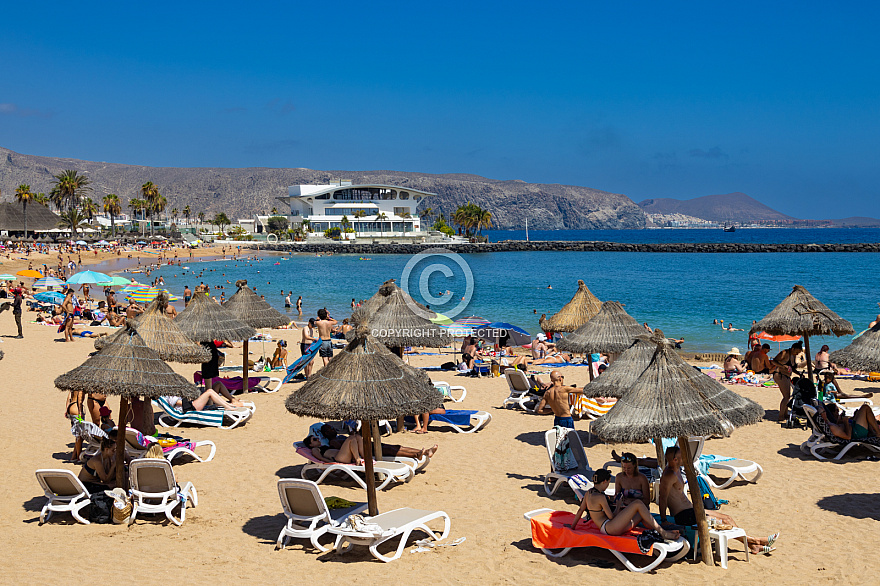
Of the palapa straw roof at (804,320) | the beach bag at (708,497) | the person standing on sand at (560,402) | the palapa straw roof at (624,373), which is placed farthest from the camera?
the palapa straw roof at (804,320)

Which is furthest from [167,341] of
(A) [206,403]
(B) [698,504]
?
(B) [698,504]

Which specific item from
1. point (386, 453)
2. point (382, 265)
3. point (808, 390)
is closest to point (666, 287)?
point (382, 265)

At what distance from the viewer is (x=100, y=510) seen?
23.0ft

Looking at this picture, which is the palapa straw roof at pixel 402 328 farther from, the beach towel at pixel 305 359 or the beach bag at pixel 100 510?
the beach bag at pixel 100 510

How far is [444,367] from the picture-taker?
1786cm

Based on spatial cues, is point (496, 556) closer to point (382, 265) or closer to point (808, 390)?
point (808, 390)

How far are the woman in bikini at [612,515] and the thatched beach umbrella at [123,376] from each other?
4.33 m

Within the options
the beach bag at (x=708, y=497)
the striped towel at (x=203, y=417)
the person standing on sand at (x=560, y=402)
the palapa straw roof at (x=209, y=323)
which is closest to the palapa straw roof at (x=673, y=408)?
the beach bag at (x=708, y=497)

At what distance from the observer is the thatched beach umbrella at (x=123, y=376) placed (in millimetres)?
6887

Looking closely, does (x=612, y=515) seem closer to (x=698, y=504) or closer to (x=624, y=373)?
(x=698, y=504)

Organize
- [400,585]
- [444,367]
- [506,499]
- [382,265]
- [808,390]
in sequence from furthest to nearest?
1. [382,265]
2. [444,367]
3. [808,390]
4. [506,499]
5. [400,585]

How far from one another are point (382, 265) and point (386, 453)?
7310cm

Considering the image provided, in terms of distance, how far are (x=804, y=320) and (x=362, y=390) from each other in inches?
360

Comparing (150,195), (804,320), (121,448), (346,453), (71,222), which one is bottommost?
(346,453)
